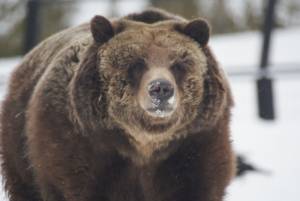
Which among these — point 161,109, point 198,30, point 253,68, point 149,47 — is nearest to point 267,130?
point 253,68

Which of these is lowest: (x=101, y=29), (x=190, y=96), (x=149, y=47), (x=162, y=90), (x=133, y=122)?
(x=133, y=122)

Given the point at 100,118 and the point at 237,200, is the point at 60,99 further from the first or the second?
the point at 237,200

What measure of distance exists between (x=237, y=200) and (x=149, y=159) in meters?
2.03

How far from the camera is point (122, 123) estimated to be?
5590 mm

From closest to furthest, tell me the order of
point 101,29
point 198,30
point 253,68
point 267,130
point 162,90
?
point 162,90 < point 101,29 < point 198,30 < point 267,130 < point 253,68

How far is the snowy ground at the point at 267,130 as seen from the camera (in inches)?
315

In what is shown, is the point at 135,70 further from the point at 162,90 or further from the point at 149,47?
the point at 162,90

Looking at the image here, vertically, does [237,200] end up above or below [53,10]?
above

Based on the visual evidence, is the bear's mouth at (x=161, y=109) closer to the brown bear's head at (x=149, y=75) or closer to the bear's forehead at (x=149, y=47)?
the brown bear's head at (x=149, y=75)

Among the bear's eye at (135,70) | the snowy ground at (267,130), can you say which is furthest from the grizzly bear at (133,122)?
the snowy ground at (267,130)

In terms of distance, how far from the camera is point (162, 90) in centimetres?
529

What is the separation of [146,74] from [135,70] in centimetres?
10

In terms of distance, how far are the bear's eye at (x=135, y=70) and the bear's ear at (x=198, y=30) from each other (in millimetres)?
416

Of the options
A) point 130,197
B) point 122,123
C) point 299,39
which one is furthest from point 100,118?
point 299,39
